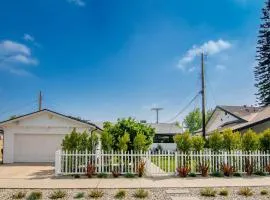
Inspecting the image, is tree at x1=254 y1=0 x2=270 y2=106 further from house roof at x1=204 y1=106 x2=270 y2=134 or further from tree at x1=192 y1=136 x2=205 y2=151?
tree at x1=192 y1=136 x2=205 y2=151

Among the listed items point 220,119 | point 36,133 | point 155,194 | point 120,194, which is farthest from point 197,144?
point 220,119

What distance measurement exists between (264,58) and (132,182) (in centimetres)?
3836

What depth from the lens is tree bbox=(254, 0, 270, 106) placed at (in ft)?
147

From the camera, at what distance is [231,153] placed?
15.7 meters

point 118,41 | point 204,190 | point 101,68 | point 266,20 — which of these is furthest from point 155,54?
point 266,20

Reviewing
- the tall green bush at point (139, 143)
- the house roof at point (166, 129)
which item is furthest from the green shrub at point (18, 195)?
the house roof at point (166, 129)

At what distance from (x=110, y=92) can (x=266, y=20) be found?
30128 millimetres

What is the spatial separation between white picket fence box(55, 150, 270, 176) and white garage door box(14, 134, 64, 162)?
8.41m

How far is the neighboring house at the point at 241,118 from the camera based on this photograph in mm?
25688

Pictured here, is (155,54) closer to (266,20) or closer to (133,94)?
(133,94)

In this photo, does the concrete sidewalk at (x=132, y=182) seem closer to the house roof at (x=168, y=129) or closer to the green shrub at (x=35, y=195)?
the green shrub at (x=35, y=195)

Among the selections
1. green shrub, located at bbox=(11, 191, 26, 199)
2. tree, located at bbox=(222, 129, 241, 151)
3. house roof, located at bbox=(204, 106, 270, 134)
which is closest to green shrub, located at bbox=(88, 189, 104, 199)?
green shrub, located at bbox=(11, 191, 26, 199)

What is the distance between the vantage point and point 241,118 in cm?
3184

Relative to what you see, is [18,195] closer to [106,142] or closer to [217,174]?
[106,142]
